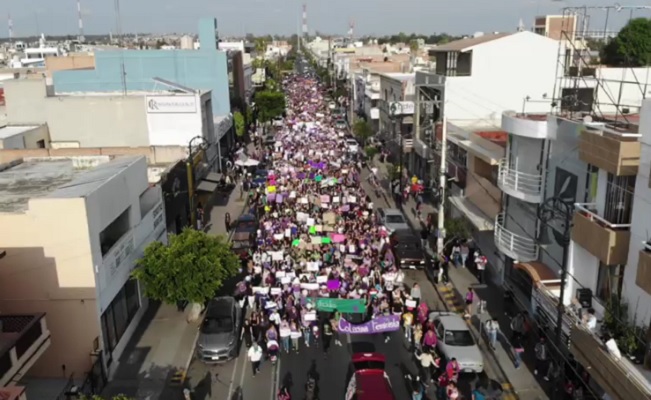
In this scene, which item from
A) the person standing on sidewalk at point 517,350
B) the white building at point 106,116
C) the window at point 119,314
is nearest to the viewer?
the person standing on sidewalk at point 517,350

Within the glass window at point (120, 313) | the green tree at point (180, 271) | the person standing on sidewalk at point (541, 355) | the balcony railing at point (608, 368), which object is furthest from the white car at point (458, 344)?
the glass window at point (120, 313)

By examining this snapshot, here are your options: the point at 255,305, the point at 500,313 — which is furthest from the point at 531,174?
the point at 255,305

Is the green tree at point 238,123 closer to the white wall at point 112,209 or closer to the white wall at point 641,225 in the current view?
the white wall at point 112,209

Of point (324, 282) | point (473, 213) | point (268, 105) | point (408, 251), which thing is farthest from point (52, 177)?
point (268, 105)

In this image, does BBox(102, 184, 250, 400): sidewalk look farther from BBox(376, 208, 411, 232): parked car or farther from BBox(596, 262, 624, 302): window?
BBox(376, 208, 411, 232): parked car

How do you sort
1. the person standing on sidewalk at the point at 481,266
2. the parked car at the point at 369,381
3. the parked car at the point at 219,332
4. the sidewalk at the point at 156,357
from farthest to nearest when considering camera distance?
the person standing on sidewalk at the point at 481,266
the parked car at the point at 219,332
the sidewalk at the point at 156,357
the parked car at the point at 369,381

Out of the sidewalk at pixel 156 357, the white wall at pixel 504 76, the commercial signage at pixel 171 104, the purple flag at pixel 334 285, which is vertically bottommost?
the sidewalk at pixel 156 357

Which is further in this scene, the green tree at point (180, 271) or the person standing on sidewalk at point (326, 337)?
the green tree at point (180, 271)

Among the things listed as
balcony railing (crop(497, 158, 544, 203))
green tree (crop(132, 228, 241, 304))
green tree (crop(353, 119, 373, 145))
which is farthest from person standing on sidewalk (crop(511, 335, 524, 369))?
green tree (crop(353, 119, 373, 145))

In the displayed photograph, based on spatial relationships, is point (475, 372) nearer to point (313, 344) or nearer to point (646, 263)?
point (313, 344)
